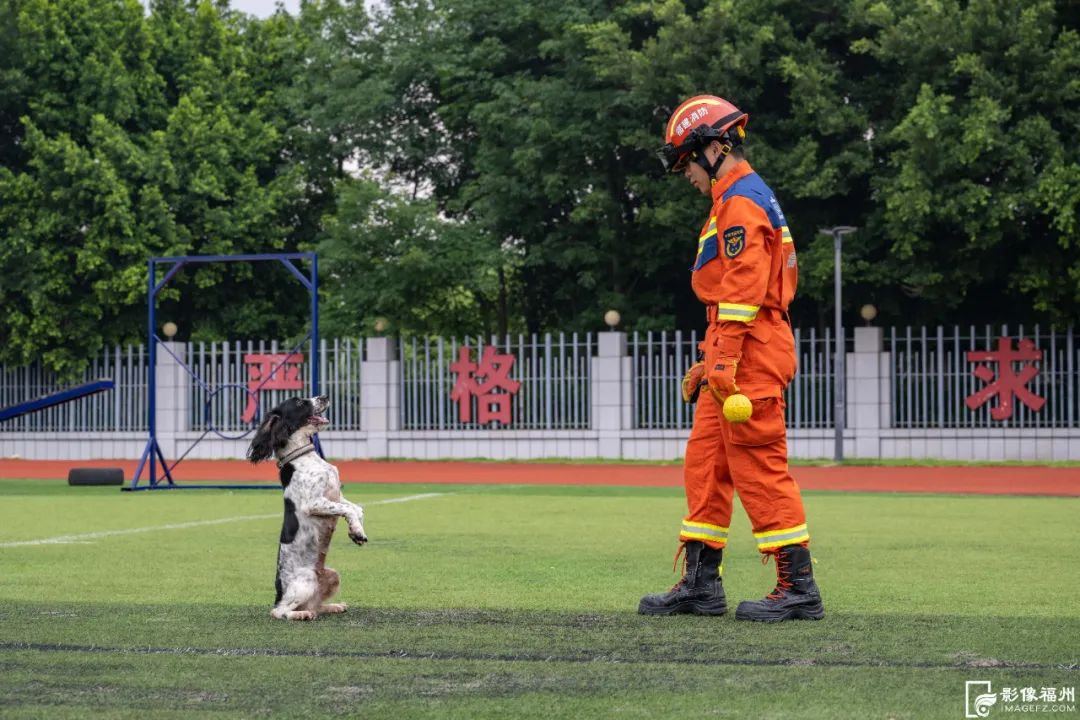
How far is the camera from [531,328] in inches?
1355

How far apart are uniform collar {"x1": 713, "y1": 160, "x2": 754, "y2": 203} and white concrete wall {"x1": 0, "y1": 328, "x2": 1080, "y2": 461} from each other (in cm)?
1892

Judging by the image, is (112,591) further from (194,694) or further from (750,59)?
(750,59)

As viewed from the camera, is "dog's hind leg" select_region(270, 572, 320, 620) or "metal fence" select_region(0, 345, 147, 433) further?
"metal fence" select_region(0, 345, 147, 433)

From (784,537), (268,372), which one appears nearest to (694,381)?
(784,537)

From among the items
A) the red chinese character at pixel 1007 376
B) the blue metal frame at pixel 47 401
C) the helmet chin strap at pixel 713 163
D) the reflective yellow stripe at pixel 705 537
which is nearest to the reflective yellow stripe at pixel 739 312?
the helmet chin strap at pixel 713 163

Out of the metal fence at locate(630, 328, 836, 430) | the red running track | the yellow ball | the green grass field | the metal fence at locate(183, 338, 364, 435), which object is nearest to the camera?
the green grass field

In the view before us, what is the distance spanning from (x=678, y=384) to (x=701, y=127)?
19922 mm

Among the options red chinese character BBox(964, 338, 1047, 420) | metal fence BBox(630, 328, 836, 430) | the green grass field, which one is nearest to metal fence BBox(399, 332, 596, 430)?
metal fence BBox(630, 328, 836, 430)

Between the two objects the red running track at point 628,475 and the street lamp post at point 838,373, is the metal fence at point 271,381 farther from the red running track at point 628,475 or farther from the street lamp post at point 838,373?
the street lamp post at point 838,373

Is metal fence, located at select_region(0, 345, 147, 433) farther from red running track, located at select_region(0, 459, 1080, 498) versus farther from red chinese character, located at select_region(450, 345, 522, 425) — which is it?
red chinese character, located at select_region(450, 345, 522, 425)

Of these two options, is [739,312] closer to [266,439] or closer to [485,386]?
[266,439]

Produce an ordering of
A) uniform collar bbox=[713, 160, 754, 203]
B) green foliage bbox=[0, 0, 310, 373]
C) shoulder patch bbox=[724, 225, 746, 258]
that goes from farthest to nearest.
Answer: green foliage bbox=[0, 0, 310, 373] → uniform collar bbox=[713, 160, 754, 203] → shoulder patch bbox=[724, 225, 746, 258]

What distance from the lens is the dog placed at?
6273 millimetres

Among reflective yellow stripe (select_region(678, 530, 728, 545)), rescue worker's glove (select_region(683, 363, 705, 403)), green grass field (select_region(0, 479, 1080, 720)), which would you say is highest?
rescue worker's glove (select_region(683, 363, 705, 403))
